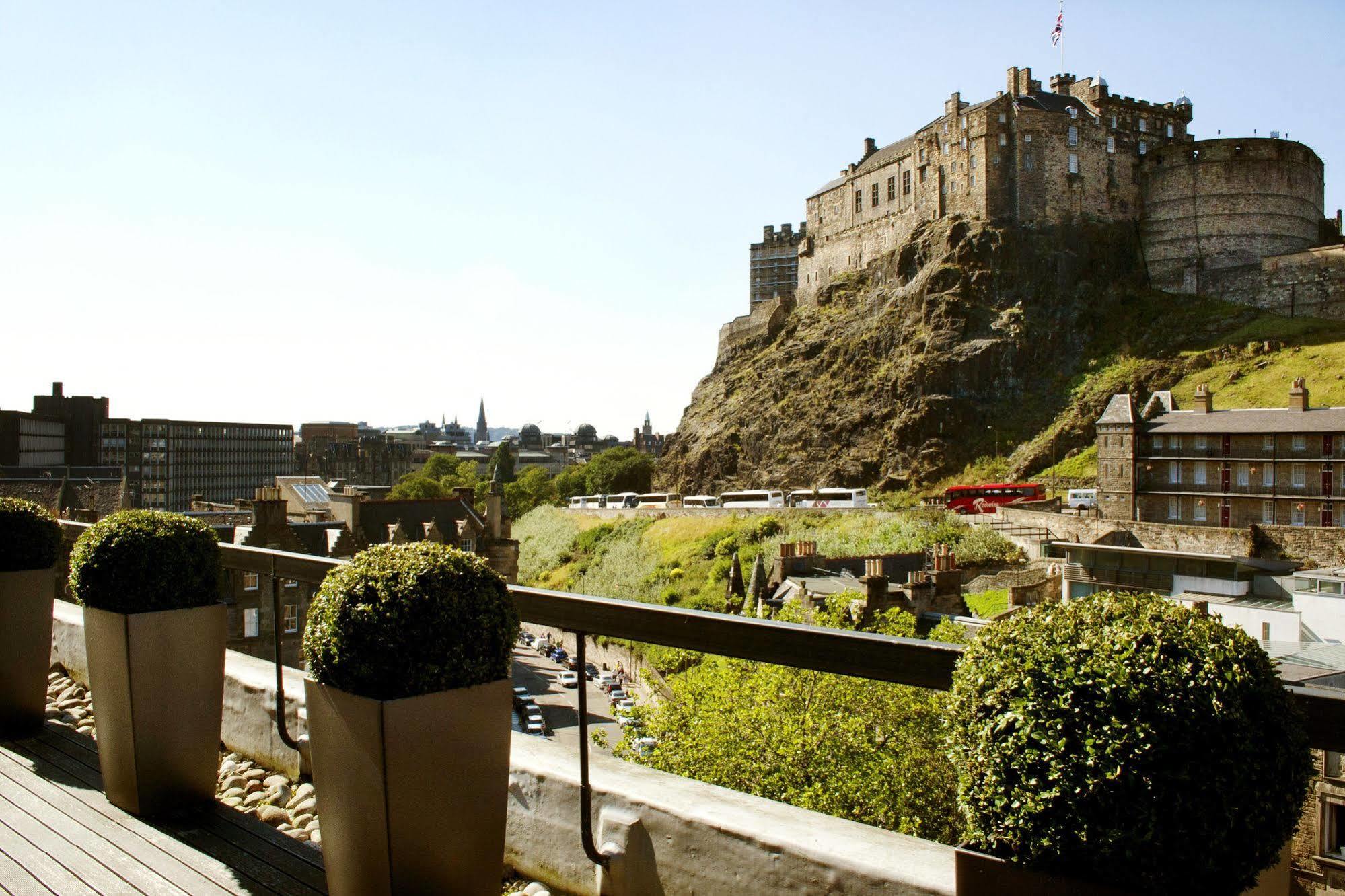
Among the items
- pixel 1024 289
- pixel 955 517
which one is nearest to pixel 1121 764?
pixel 955 517

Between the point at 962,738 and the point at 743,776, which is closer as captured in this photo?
the point at 962,738

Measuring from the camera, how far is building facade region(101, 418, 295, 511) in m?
115

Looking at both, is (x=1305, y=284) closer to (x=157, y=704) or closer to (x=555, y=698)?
(x=555, y=698)

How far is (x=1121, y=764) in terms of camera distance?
77.4 inches

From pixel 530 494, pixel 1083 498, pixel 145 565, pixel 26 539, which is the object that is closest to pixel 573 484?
pixel 530 494

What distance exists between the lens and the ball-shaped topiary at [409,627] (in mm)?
3098

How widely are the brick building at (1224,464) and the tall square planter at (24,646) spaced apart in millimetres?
42811

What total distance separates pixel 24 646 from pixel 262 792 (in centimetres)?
195

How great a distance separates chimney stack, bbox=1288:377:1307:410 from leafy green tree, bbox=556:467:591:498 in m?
67.1

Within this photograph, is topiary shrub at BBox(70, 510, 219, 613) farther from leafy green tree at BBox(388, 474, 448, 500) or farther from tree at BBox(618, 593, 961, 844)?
leafy green tree at BBox(388, 474, 448, 500)

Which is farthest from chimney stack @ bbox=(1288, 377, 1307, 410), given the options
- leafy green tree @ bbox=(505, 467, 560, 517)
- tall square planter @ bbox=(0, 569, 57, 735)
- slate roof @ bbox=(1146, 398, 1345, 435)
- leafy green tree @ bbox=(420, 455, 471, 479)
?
leafy green tree @ bbox=(420, 455, 471, 479)

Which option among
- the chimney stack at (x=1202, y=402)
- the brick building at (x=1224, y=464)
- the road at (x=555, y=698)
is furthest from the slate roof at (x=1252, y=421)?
the road at (x=555, y=698)

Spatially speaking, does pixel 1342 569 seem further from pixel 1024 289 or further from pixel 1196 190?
pixel 1196 190

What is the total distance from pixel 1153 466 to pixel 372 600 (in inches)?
1782
